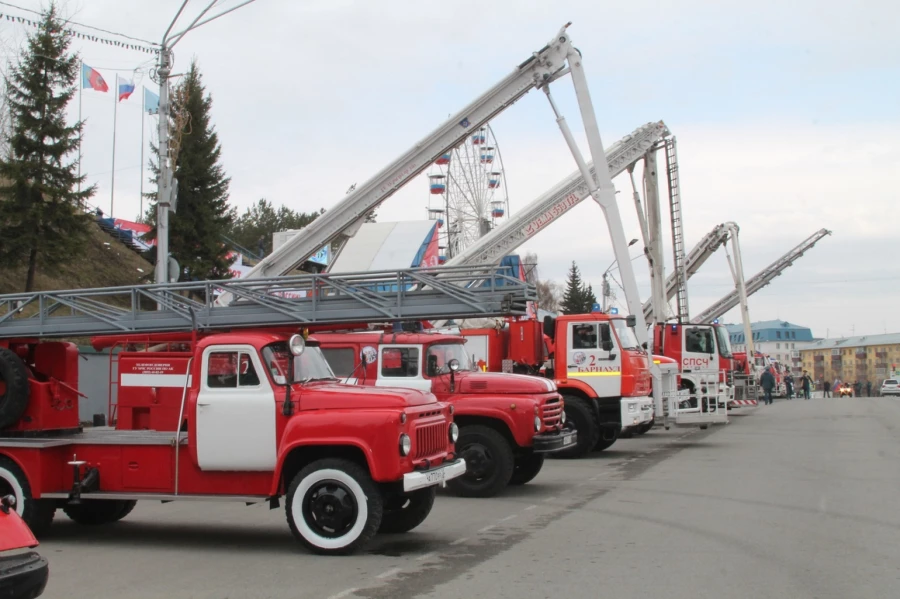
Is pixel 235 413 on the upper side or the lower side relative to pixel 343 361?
lower

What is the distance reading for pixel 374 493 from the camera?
340 inches

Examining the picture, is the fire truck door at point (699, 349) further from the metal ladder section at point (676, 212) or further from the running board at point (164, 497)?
the running board at point (164, 497)

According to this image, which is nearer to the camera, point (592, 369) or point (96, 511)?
point (96, 511)

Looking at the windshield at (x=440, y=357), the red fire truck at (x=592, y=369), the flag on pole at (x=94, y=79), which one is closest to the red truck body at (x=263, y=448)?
the windshield at (x=440, y=357)

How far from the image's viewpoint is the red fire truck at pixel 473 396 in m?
13.1

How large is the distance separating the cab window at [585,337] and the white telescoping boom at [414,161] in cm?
786

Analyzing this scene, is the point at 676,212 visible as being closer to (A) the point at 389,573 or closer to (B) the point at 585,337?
(B) the point at 585,337

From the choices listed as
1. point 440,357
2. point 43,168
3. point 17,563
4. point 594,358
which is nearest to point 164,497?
point 17,563

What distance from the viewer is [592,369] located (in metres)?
18.3

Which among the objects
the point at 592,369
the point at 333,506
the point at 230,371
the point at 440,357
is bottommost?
the point at 333,506

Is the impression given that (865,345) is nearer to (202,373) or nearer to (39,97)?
(39,97)

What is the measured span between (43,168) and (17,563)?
1189 inches

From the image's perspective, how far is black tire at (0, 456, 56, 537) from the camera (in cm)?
966

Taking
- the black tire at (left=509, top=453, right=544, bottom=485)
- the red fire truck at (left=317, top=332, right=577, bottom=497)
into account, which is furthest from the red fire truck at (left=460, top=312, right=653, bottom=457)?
the red fire truck at (left=317, top=332, right=577, bottom=497)
